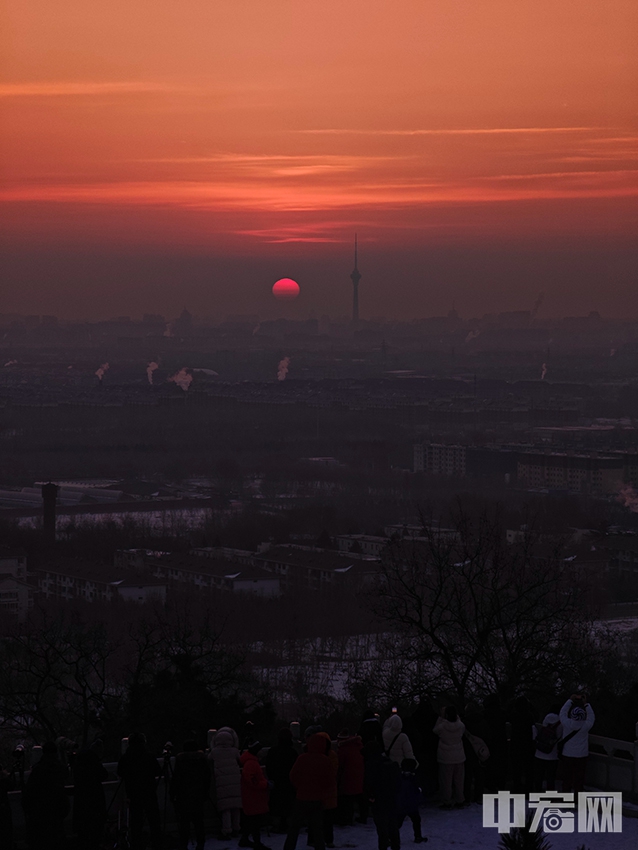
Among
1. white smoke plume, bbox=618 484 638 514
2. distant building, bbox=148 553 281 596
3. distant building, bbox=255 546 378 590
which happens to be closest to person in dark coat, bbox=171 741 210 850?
distant building, bbox=148 553 281 596

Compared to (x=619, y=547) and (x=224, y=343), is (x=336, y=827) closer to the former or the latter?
(x=619, y=547)

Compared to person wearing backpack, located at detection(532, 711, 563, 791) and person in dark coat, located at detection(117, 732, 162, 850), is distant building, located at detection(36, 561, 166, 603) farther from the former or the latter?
person in dark coat, located at detection(117, 732, 162, 850)

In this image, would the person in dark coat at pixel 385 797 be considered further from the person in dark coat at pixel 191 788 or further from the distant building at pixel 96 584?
the distant building at pixel 96 584

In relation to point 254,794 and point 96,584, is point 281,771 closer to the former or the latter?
point 254,794

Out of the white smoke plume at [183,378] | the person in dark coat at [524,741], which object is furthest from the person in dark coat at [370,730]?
the white smoke plume at [183,378]

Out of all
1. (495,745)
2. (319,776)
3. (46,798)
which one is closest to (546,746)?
(495,745)

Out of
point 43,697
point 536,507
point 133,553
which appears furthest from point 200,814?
point 536,507

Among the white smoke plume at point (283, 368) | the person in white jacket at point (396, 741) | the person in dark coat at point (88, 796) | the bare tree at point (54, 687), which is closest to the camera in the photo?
the person in dark coat at point (88, 796)

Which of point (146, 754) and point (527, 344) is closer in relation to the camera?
point (146, 754)
